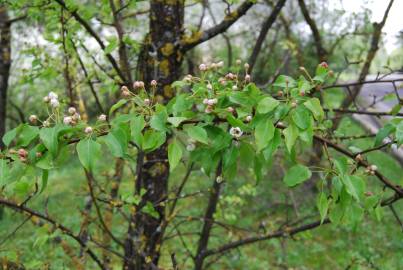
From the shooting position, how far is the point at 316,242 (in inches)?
285

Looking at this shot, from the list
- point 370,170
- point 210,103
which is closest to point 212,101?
point 210,103

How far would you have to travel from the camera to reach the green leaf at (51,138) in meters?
1.09

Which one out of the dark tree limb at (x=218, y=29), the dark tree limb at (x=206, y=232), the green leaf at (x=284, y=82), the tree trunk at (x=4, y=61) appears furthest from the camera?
the tree trunk at (x=4, y=61)

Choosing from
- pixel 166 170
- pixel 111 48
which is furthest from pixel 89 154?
pixel 166 170

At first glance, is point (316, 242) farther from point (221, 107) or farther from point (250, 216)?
point (221, 107)

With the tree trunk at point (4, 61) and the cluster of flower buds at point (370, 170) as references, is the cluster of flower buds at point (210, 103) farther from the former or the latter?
the tree trunk at point (4, 61)

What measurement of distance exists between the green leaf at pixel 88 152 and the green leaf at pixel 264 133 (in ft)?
1.40

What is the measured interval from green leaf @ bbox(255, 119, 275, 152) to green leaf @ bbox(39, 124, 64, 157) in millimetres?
529

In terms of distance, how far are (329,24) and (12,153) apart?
8.97 metres

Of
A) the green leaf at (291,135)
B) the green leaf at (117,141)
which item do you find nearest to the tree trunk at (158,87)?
the green leaf at (117,141)

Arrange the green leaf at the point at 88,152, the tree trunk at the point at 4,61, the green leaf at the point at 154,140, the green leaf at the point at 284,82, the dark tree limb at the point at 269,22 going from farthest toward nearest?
the tree trunk at the point at 4,61, the dark tree limb at the point at 269,22, the green leaf at the point at 284,82, the green leaf at the point at 154,140, the green leaf at the point at 88,152

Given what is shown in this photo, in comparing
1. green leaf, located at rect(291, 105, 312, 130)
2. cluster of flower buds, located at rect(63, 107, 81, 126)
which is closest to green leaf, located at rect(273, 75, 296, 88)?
green leaf, located at rect(291, 105, 312, 130)

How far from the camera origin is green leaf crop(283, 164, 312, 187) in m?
1.25

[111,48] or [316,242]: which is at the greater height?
[111,48]
